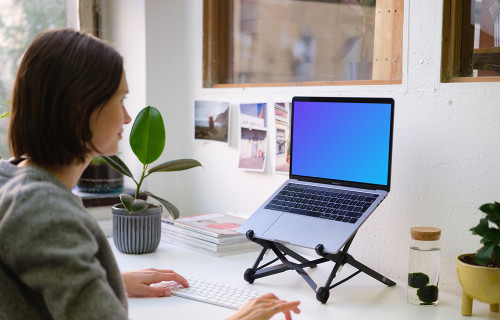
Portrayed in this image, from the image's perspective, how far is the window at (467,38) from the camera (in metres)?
1.45

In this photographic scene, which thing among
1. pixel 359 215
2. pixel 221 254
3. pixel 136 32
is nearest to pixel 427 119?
pixel 359 215

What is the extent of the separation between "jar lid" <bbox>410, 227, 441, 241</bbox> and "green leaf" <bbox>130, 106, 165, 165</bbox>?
2.59 feet

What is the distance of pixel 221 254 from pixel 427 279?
2.07ft

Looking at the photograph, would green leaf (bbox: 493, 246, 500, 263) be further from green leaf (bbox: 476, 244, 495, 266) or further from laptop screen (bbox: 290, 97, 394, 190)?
laptop screen (bbox: 290, 97, 394, 190)

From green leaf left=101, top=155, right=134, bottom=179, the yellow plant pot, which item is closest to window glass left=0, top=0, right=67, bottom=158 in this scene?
green leaf left=101, top=155, right=134, bottom=179

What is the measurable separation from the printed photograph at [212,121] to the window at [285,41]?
89mm

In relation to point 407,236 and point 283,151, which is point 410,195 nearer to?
point 407,236

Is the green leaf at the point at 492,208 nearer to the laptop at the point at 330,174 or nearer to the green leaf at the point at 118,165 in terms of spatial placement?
the laptop at the point at 330,174

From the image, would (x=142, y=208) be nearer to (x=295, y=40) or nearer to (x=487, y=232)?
(x=487, y=232)

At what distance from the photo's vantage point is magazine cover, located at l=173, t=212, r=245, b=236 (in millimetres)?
1815

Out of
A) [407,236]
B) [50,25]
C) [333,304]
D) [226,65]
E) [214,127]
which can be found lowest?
[333,304]

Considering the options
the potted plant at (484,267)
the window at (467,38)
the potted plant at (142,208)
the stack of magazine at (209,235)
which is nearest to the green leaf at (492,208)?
the potted plant at (484,267)

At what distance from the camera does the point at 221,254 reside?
176 centimetres

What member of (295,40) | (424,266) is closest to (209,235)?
(424,266)
